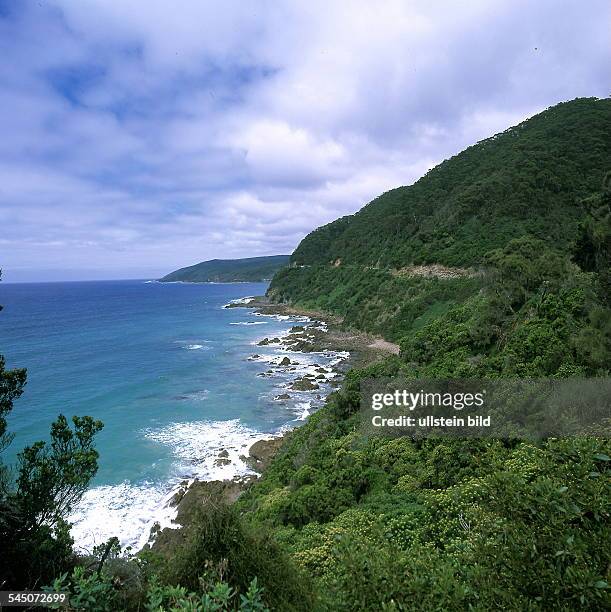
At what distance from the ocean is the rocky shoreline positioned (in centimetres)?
51

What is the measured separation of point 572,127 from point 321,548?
67.6m

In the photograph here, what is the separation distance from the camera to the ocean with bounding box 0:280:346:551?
1880cm

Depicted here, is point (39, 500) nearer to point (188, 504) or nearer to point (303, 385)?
point (188, 504)

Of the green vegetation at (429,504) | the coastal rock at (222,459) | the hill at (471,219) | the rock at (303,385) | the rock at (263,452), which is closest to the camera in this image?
the green vegetation at (429,504)

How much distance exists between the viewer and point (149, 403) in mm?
31125

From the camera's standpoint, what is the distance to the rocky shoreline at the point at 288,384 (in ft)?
52.5

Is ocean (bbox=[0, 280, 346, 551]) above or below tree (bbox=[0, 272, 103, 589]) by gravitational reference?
below

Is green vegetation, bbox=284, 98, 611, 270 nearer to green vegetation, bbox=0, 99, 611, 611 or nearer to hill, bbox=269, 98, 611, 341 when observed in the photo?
hill, bbox=269, 98, 611, 341

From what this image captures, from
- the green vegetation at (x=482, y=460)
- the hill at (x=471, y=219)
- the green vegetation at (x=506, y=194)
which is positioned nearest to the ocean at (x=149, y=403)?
the green vegetation at (x=482, y=460)

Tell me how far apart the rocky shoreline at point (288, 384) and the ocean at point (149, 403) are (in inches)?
20.0

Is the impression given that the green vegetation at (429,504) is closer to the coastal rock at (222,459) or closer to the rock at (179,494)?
the coastal rock at (222,459)

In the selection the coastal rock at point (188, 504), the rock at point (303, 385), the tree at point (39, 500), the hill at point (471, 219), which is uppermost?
the hill at point (471, 219)

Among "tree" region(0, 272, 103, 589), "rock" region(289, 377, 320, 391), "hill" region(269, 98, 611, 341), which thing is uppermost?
"hill" region(269, 98, 611, 341)

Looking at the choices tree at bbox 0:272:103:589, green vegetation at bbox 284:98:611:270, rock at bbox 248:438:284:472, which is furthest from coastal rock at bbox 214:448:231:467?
green vegetation at bbox 284:98:611:270
